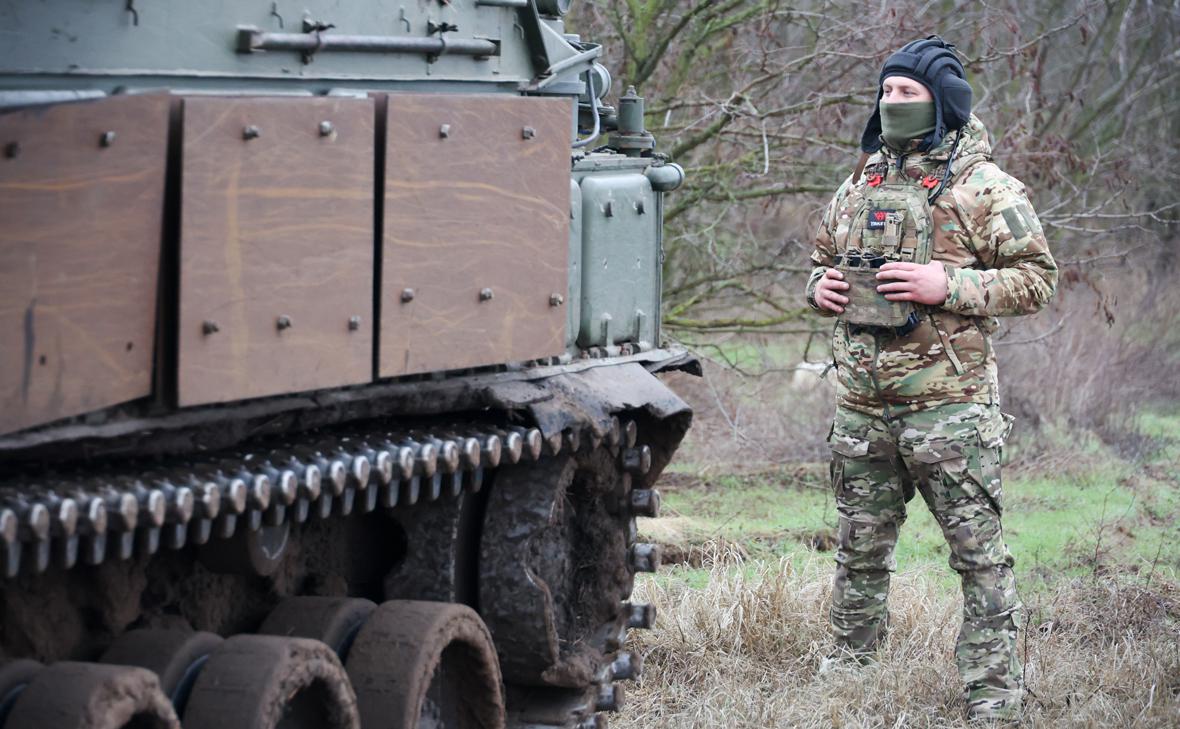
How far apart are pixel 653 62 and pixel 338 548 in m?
4.45

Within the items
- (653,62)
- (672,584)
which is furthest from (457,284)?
(653,62)

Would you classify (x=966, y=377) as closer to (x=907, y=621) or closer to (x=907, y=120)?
(x=907, y=120)

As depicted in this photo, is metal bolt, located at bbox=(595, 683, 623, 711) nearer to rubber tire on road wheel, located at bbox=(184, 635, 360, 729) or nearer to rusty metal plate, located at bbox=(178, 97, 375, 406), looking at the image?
rubber tire on road wheel, located at bbox=(184, 635, 360, 729)

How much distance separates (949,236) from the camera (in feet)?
16.0

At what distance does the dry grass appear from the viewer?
5.14m

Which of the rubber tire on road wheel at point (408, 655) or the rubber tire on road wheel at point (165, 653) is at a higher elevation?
the rubber tire on road wheel at point (165, 653)

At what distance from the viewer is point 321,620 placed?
4172 mm

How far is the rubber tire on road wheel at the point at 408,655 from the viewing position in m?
4.04

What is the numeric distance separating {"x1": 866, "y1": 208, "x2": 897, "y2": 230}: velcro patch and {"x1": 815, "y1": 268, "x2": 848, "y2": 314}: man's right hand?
0.57ft

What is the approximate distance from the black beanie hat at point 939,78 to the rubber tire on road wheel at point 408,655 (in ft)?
6.58

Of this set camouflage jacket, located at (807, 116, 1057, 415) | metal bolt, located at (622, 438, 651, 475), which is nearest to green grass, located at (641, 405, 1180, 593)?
metal bolt, located at (622, 438, 651, 475)

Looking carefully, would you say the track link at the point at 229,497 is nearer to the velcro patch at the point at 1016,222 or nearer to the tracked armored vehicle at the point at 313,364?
the tracked armored vehicle at the point at 313,364

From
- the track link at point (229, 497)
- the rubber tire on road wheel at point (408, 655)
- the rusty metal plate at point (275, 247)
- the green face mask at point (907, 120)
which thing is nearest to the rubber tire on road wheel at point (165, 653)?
the track link at point (229, 497)

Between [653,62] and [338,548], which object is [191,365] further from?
[653,62]
